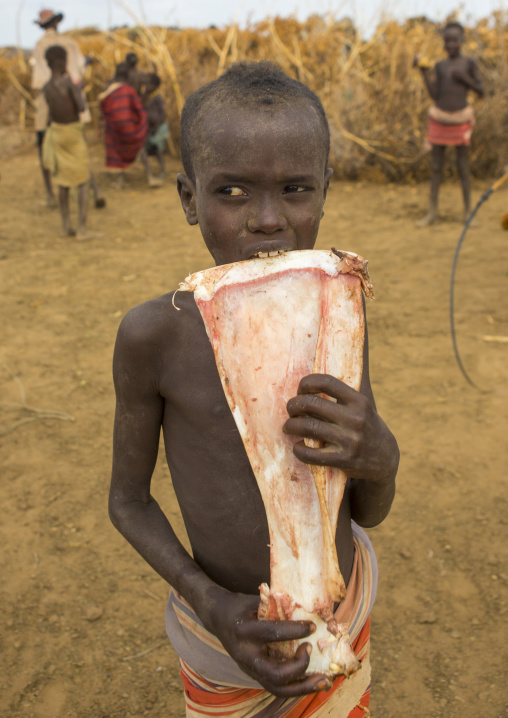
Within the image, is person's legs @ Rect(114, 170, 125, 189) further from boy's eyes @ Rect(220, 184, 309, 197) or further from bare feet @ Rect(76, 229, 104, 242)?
boy's eyes @ Rect(220, 184, 309, 197)

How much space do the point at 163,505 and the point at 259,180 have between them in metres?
2.03

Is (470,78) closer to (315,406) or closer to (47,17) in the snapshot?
(47,17)

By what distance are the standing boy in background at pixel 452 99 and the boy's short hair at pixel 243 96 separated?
5809mm

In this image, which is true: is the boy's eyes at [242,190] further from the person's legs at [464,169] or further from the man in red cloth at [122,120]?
the man in red cloth at [122,120]

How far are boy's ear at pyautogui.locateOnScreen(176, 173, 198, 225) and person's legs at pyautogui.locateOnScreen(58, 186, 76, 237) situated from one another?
A: 18.9 feet

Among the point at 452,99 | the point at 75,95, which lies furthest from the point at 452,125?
the point at 75,95

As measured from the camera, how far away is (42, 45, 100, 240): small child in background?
586 cm

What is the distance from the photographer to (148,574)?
2.40 m

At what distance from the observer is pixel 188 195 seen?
43.5 inches

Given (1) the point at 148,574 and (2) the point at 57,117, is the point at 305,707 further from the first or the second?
(2) the point at 57,117

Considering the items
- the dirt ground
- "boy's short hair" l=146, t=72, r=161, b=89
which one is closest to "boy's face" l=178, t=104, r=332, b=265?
the dirt ground

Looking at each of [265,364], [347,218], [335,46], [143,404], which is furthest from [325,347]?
[335,46]

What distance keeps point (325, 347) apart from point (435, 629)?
1642 millimetres

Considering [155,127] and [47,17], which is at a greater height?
[47,17]
